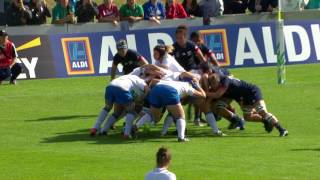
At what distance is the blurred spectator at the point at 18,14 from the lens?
1284 inches

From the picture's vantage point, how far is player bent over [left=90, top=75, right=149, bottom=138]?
20.3m

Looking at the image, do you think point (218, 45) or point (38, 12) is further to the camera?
point (38, 12)

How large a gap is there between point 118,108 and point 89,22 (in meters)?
12.8

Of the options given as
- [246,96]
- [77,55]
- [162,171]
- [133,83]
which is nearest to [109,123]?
[133,83]

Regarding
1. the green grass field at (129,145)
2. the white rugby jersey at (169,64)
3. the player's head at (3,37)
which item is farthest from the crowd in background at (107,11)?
the white rugby jersey at (169,64)

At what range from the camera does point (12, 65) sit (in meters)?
29.4

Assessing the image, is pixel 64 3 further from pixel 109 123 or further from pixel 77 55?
pixel 109 123

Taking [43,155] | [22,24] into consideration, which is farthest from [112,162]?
[22,24]

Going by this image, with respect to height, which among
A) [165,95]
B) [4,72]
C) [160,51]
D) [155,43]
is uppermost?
[160,51]

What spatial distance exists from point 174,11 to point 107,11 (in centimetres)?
230

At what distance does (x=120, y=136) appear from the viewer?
822 inches

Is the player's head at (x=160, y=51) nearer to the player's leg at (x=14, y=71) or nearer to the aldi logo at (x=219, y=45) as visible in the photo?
the player's leg at (x=14, y=71)

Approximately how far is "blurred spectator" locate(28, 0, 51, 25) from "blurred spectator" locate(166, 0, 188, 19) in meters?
4.00

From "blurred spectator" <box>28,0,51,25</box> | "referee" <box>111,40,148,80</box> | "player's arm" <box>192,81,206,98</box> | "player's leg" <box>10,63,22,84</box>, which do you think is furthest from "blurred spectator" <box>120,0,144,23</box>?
"player's arm" <box>192,81,206,98</box>
